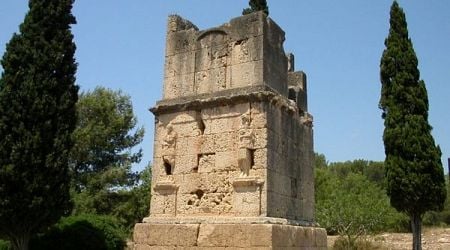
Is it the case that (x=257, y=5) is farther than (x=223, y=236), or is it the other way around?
(x=257, y=5)

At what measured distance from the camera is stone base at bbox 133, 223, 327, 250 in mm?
6449

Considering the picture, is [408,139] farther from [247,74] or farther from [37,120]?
[37,120]

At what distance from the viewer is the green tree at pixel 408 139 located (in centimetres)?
1741

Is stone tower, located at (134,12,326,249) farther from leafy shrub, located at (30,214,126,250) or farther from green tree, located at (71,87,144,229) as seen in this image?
green tree, located at (71,87,144,229)

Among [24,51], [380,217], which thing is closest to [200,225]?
[24,51]

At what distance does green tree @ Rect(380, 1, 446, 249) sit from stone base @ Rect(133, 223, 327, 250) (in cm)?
1117

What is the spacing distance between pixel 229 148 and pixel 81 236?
11.0 metres

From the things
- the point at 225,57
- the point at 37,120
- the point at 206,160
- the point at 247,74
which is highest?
the point at 37,120

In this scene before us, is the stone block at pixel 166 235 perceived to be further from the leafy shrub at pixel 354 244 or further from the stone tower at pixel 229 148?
the leafy shrub at pixel 354 244

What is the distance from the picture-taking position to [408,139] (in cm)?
1775

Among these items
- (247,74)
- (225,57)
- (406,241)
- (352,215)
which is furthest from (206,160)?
(406,241)

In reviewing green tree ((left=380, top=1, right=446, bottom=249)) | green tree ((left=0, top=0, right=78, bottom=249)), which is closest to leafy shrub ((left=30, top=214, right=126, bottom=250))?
green tree ((left=0, top=0, right=78, bottom=249))

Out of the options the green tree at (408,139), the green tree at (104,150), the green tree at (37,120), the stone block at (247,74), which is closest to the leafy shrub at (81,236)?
the green tree at (37,120)

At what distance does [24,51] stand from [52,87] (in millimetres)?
1598
